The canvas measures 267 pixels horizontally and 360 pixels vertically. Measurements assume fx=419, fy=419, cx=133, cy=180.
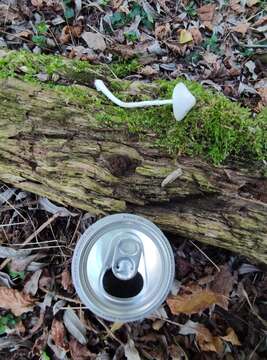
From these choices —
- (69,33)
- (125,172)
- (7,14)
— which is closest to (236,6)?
(69,33)

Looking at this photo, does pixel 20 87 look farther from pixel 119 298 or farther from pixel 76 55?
pixel 119 298

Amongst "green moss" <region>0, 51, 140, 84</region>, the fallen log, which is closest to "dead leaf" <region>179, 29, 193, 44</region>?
"green moss" <region>0, 51, 140, 84</region>

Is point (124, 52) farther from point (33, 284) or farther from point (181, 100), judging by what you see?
point (33, 284)

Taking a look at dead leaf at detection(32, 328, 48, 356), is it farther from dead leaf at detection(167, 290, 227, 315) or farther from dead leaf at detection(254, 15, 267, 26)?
dead leaf at detection(254, 15, 267, 26)

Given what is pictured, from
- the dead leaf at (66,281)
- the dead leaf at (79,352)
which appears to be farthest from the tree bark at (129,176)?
the dead leaf at (79,352)

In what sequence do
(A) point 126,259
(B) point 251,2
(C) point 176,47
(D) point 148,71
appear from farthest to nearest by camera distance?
(B) point 251,2 → (C) point 176,47 → (D) point 148,71 → (A) point 126,259

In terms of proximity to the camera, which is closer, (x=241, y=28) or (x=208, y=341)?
(x=208, y=341)
